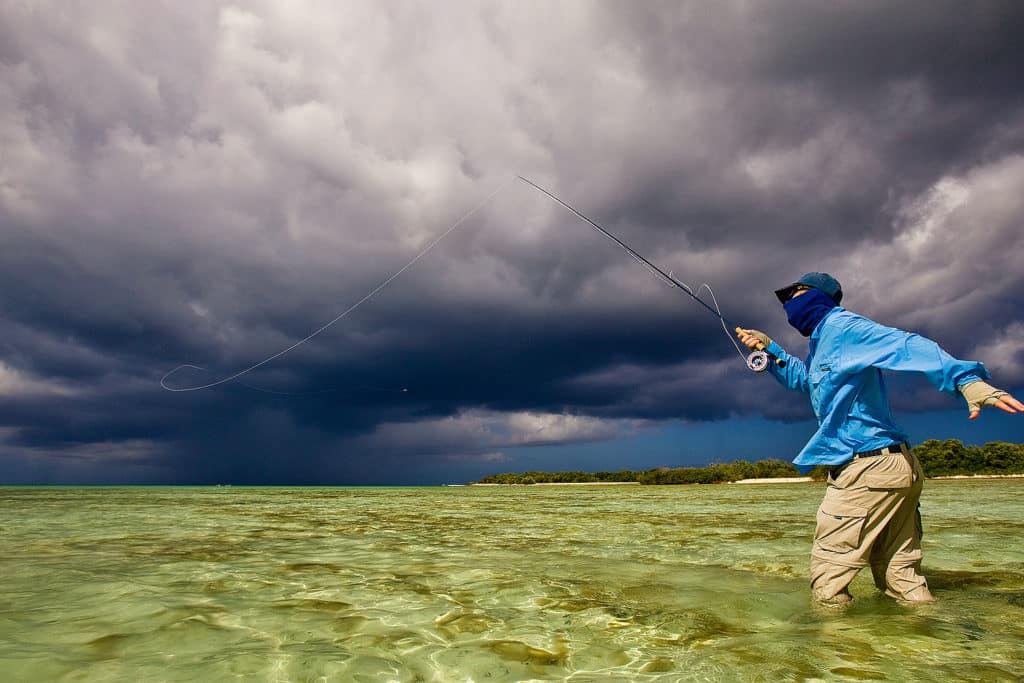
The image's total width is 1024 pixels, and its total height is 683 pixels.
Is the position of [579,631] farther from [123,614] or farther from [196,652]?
[123,614]

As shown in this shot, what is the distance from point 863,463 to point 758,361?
1253 millimetres

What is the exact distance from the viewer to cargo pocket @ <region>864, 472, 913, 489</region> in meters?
4.18

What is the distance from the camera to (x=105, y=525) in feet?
39.5

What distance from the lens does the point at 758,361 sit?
5223 mm

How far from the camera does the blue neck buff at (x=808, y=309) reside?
4801 millimetres

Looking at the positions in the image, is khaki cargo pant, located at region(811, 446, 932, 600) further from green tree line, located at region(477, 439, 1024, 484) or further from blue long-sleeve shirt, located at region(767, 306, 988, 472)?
green tree line, located at region(477, 439, 1024, 484)

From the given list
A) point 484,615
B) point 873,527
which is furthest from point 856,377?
point 484,615

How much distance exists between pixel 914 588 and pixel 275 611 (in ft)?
17.3

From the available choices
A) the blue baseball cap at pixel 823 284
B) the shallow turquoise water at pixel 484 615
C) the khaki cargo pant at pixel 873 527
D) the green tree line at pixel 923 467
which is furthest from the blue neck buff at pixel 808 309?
the green tree line at pixel 923 467

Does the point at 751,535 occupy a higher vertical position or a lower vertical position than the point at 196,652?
lower

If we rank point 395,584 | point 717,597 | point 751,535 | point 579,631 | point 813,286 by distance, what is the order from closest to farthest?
point 579,631 → point 813,286 → point 717,597 → point 395,584 → point 751,535

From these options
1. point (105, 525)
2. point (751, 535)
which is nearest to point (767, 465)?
point (751, 535)

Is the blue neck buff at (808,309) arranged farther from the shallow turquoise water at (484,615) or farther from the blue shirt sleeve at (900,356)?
the shallow turquoise water at (484,615)

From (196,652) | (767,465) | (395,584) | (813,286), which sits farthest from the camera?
(767,465)
